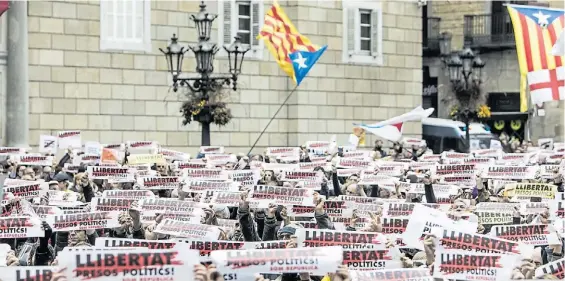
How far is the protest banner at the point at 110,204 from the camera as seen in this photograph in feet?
58.5

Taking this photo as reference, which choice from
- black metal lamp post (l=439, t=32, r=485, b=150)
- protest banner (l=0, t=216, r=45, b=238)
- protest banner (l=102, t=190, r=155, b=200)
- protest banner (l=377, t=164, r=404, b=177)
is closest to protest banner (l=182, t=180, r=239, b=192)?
protest banner (l=102, t=190, r=155, b=200)

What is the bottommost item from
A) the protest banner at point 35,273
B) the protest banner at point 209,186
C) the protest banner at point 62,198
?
the protest banner at point 35,273

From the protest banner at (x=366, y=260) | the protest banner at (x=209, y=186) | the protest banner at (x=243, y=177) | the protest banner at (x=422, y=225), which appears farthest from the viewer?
the protest banner at (x=243, y=177)

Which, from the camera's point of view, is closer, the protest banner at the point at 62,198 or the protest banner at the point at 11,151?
the protest banner at the point at 62,198

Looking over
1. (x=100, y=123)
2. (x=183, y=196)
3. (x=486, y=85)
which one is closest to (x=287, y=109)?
(x=100, y=123)

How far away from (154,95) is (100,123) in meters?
1.70

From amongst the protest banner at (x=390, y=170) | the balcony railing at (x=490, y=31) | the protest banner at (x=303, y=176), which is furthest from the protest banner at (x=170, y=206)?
the balcony railing at (x=490, y=31)

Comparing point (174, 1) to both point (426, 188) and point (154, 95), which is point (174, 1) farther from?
point (426, 188)

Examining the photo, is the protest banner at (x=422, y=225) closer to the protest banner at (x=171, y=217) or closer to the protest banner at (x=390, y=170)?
the protest banner at (x=171, y=217)

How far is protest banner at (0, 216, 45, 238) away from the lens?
1583 centimetres

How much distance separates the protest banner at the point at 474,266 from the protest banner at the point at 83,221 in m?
4.99

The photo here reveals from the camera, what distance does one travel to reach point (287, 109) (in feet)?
132

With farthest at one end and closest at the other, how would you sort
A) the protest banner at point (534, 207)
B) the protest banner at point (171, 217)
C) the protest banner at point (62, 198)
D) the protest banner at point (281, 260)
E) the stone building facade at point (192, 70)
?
the stone building facade at point (192, 70) < the protest banner at point (62, 198) < the protest banner at point (534, 207) < the protest banner at point (171, 217) < the protest banner at point (281, 260)

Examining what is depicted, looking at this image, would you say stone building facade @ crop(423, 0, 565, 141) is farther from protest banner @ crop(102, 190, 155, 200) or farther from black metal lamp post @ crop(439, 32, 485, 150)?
protest banner @ crop(102, 190, 155, 200)
